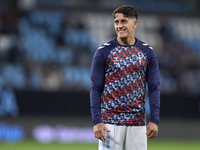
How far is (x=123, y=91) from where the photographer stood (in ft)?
14.7

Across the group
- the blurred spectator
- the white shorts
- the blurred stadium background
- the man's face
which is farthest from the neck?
the blurred spectator

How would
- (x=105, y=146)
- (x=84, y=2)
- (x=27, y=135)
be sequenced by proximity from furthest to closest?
(x=84, y=2), (x=27, y=135), (x=105, y=146)

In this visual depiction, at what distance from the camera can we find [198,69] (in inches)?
648

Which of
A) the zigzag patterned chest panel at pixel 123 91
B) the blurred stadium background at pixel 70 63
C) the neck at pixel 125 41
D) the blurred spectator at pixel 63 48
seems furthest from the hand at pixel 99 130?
the blurred spectator at pixel 63 48

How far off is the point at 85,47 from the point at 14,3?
3.22m

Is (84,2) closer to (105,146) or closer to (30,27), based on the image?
(30,27)

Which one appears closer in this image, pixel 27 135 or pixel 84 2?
pixel 27 135

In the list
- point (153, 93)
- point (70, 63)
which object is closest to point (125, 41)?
point (153, 93)

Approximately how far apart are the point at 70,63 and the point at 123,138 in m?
11.1

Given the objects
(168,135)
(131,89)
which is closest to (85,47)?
(168,135)

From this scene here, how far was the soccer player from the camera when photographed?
4.45 meters

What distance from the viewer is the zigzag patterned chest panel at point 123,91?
4.48 meters

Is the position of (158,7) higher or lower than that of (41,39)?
higher

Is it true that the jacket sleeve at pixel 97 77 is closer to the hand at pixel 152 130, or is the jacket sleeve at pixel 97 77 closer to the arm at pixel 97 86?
the arm at pixel 97 86
